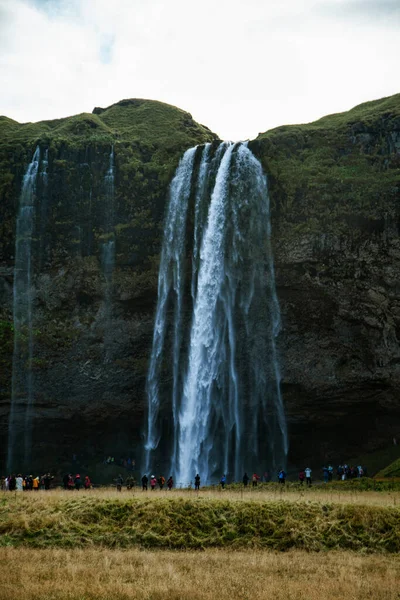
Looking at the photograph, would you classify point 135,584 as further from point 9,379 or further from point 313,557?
point 9,379

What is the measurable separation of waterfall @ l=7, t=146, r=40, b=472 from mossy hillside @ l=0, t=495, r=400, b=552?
2945 cm

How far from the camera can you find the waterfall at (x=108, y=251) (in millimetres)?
53125

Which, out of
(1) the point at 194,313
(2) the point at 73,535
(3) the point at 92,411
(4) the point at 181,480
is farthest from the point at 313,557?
(3) the point at 92,411

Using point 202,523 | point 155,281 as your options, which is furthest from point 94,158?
point 202,523

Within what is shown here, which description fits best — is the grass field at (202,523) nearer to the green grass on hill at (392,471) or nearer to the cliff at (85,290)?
the green grass on hill at (392,471)

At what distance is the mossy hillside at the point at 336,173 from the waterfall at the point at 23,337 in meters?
18.8

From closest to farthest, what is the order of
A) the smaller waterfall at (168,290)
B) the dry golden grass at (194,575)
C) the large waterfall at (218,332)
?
the dry golden grass at (194,575) → the large waterfall at (218,332) → the smaller waterfall at (168,290)

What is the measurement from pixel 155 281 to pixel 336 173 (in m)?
15.7

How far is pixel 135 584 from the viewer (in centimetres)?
1670

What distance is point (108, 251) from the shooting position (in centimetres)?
5406

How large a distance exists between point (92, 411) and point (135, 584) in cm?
3758

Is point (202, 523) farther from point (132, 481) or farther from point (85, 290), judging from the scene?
point (85, 290)

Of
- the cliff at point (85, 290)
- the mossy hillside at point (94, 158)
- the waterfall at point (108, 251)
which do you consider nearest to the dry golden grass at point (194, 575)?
the cliff at point (85, 290)

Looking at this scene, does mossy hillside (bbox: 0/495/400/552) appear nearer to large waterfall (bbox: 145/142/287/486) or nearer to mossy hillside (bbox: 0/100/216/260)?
large waterfall (bbox: 145/142/287/486)
